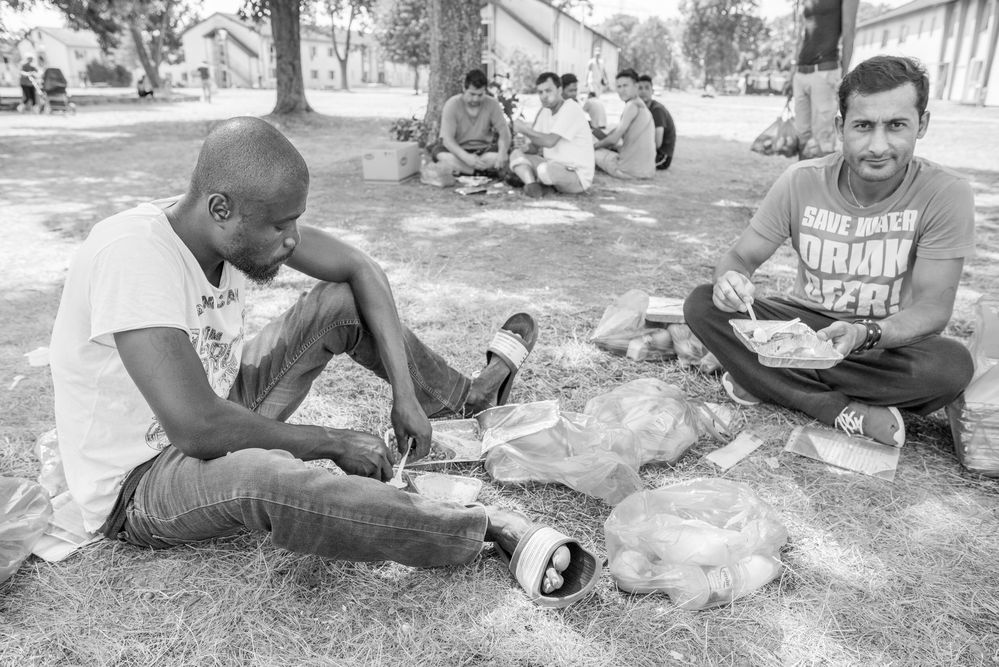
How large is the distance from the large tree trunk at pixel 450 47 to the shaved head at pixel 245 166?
264 inches

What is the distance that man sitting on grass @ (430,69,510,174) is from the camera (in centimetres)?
713

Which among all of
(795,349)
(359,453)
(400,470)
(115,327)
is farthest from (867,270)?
(115,327)

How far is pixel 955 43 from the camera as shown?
2616cm

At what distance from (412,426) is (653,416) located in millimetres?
891

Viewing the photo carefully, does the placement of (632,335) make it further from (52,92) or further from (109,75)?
(109,75)

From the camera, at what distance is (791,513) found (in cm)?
206

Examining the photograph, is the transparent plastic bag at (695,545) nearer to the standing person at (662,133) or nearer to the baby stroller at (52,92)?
the standing person at (662,133)

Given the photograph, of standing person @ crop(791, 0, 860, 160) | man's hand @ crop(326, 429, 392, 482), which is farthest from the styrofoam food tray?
standing person @ crop(791, 0, 860, 160)

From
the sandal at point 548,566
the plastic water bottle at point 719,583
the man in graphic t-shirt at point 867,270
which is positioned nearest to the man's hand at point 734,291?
the man in graphic t-shirt at point 867,270

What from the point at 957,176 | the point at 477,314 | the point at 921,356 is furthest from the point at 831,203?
the point at 477,314

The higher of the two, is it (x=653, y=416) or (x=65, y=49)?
(x=65, y=49)

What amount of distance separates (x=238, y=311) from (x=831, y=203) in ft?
6.75

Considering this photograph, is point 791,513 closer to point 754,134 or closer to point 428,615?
point 428,615

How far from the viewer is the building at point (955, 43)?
73.1 feet
